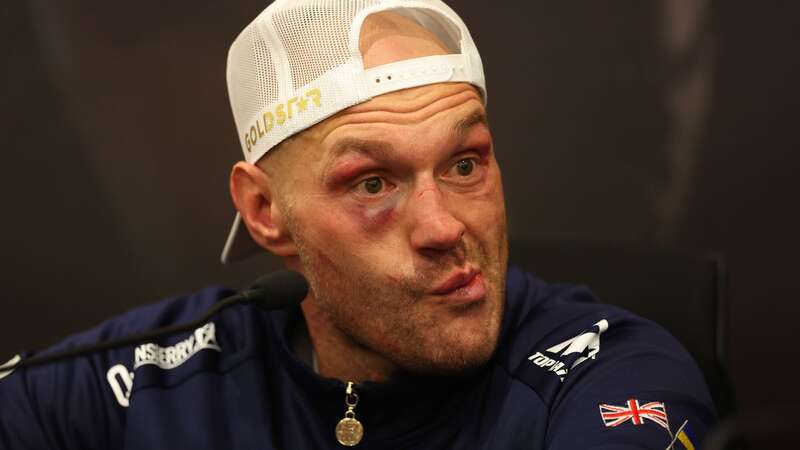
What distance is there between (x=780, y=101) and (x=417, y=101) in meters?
1.07

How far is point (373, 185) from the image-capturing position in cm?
131

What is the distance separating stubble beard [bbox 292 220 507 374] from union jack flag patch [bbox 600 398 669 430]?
0.22 metres

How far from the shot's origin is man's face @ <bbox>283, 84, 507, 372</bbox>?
50.4 inches

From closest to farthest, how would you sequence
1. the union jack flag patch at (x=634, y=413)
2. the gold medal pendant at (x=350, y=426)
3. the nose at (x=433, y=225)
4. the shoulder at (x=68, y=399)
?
1. the union jack flag patch at (x=634, y=413)
2. the nose at (x=433, y=225)
3. the gold medal pendant at (x=350, y=426)
4. the shoulder at (x=68, y=399)

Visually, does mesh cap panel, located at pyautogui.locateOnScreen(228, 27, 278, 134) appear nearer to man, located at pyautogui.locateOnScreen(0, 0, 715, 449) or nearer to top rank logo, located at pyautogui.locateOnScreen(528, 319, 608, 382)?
man, located at pyautogui.locateOnScreen(0, 0, 715, 449)

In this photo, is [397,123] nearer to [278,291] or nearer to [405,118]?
[405,118]

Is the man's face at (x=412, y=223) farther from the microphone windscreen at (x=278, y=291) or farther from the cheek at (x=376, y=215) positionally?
the microphone windscreen at (x=278, y=291)

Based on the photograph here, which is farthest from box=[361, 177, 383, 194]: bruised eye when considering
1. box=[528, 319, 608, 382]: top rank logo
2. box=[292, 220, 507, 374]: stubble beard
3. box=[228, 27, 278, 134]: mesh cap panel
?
box=[528, 319, 608, 382]: top rank logo

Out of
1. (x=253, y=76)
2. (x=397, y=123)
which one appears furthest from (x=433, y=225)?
(x=253, y=76)

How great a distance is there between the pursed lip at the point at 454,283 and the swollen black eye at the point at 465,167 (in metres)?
0.15

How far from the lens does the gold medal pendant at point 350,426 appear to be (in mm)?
1358

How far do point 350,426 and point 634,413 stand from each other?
45cm

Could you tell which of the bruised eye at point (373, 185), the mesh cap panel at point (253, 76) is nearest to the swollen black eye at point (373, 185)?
the bruised eye at point (373, 185)

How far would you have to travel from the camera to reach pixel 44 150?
211 cm
